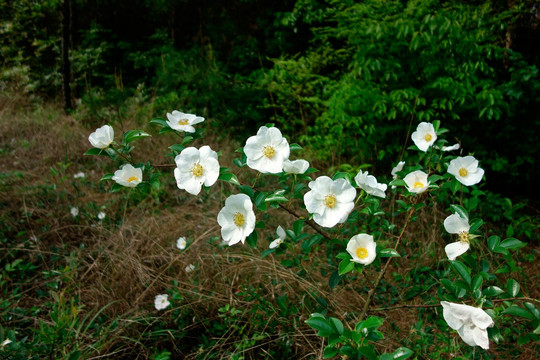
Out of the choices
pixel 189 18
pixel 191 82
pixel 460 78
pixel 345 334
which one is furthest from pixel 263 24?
pixel 345 334

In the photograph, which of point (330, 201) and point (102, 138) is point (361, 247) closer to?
point (330, 201)

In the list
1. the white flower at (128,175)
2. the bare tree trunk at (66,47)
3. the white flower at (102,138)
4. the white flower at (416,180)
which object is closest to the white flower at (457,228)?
the white flower at (416,180)

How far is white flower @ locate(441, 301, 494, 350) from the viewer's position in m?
0.80

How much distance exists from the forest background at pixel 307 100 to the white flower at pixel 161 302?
91 mm

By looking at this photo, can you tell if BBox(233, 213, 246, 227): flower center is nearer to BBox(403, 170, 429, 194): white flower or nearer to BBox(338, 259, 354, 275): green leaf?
BBox(338, 259, 354, 275): green leaf

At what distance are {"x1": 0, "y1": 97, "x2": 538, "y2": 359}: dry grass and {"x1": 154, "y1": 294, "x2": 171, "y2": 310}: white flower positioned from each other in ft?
0.16

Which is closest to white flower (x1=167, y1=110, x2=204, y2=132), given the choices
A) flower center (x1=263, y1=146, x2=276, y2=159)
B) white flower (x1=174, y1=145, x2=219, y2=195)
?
white flower (x1=174, y1=145, x2=219, y2=195)

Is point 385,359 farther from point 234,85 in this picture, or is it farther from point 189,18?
point 189,18

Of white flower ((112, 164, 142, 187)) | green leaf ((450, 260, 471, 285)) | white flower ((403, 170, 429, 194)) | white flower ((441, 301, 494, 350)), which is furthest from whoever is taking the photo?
white flower ((403, 170, 429, 194))

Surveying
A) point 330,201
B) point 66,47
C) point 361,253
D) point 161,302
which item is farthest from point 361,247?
point 66,47

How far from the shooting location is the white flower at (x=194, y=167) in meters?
0.99

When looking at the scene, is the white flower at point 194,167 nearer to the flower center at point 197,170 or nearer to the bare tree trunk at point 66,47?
the flower center at point 197,170

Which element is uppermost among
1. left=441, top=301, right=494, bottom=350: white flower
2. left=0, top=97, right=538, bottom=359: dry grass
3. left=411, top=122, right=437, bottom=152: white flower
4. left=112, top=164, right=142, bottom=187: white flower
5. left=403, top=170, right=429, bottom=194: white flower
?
left=411, top=122, right=437, bottom=152: white flower

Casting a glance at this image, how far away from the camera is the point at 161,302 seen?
1667 millimetres
